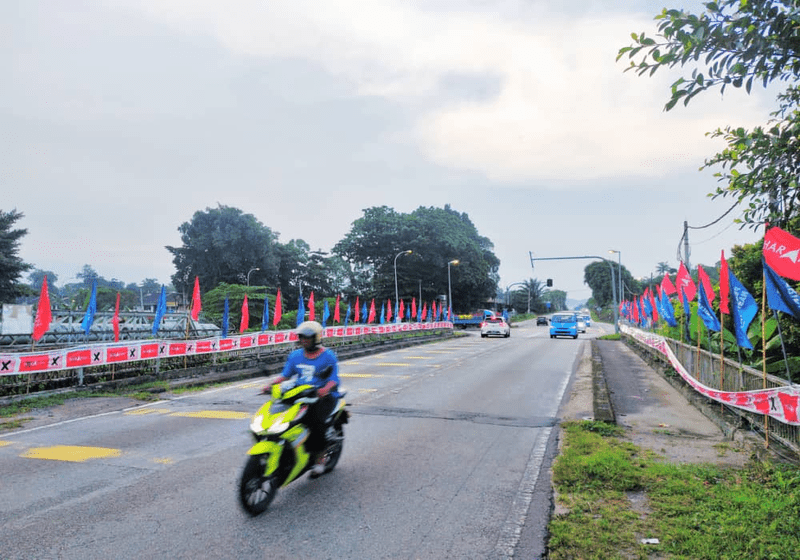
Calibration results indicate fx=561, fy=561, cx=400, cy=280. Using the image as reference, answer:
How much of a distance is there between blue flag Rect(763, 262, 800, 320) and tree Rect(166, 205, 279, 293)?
61.2m

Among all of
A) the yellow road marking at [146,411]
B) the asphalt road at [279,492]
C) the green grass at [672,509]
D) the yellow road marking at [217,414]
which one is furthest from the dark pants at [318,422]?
the yellow road marking at [146,411]

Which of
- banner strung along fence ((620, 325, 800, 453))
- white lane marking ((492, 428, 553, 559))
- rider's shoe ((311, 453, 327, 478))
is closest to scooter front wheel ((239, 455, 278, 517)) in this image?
rider's shoe ((311, 453, 327, 478))

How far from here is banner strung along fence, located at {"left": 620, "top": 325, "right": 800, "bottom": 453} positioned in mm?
5957

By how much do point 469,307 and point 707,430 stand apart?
6694 centimetres

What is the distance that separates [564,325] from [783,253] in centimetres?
3541

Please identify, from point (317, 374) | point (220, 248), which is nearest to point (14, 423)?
point (317, 374)

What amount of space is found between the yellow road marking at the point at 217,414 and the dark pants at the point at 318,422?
4.46 m

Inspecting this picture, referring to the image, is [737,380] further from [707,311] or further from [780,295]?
[780,295]

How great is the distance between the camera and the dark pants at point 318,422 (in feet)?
18.1

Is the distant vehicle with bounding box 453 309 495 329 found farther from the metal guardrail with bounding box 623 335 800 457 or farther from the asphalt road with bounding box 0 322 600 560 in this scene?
the asphalt road with bounding box 0 322 600 560

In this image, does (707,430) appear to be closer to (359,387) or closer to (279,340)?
(359,387)

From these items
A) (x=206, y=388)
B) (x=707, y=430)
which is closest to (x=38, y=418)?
(x=206, y=388)

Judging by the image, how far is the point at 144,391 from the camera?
13172 millimetres

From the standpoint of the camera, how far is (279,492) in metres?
5.56
